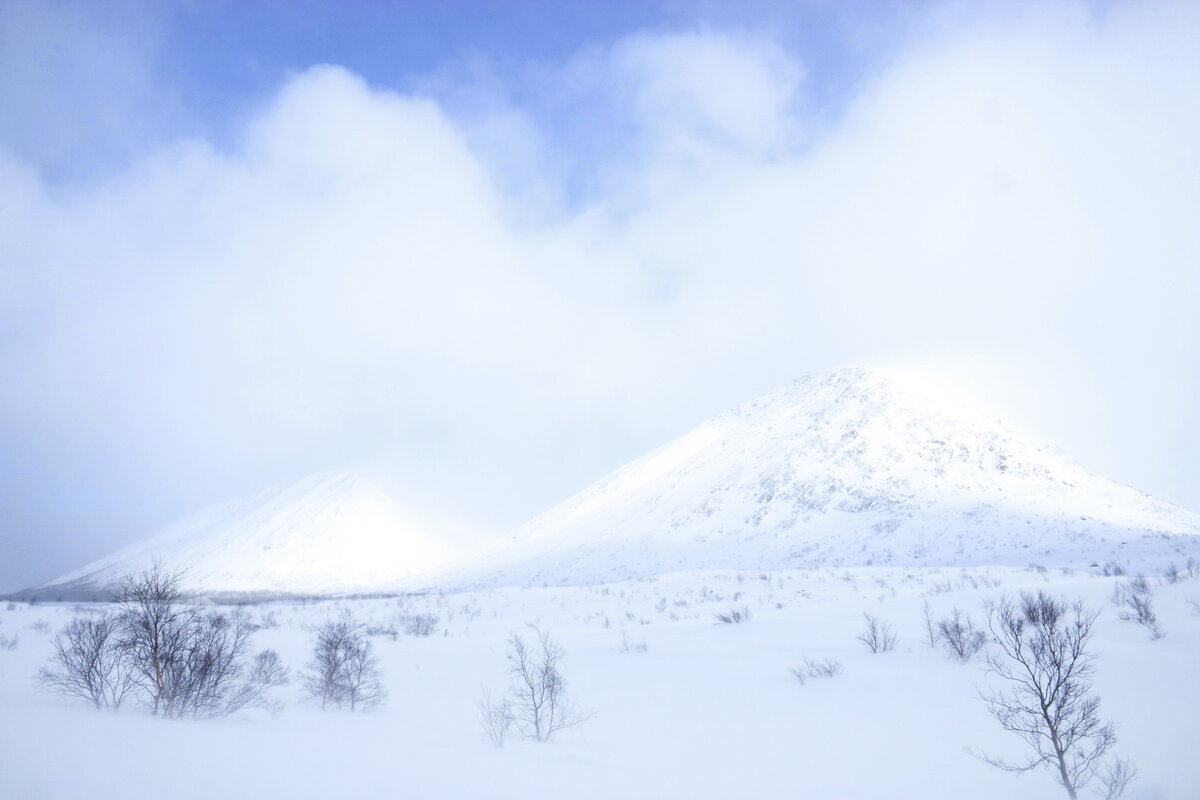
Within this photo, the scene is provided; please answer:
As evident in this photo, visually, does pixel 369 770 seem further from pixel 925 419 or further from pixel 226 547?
pixel 226 547

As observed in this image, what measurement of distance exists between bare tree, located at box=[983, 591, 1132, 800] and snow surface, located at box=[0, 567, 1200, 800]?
0.85 feet

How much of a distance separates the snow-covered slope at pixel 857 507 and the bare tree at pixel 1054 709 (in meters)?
24.2

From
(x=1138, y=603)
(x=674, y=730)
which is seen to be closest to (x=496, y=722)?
(x=674, y=730)

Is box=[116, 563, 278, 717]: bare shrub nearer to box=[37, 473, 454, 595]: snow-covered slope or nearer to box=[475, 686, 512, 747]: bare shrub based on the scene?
box=[475, 686, 512, 747]: bare shrub

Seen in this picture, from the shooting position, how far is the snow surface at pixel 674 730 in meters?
4.91

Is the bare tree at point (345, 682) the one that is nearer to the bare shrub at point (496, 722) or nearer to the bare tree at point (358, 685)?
the bare tree at point (358, 685)

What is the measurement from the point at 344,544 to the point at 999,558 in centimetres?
10112

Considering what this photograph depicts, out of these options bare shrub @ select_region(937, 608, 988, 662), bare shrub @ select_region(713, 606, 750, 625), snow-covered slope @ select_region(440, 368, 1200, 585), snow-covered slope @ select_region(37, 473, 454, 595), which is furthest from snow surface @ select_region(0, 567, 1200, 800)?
snow-covered slope @ select_region(37, 473, 454, 595)

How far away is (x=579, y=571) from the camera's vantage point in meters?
50.8

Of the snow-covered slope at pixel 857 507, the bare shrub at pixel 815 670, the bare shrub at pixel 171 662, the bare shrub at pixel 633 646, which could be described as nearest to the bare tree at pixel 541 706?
the bare shrub at pixel 633 646

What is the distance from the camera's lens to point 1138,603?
1119cm

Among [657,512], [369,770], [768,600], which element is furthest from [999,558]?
[369,770]

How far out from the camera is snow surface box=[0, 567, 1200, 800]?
4906 millimetres

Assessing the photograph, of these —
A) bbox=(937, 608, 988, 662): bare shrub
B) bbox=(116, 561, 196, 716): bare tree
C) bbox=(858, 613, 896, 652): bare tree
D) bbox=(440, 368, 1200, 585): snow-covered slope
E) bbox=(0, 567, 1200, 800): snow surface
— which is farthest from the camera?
bbox=(440, 368, 1200, 585): snow-covered slope
